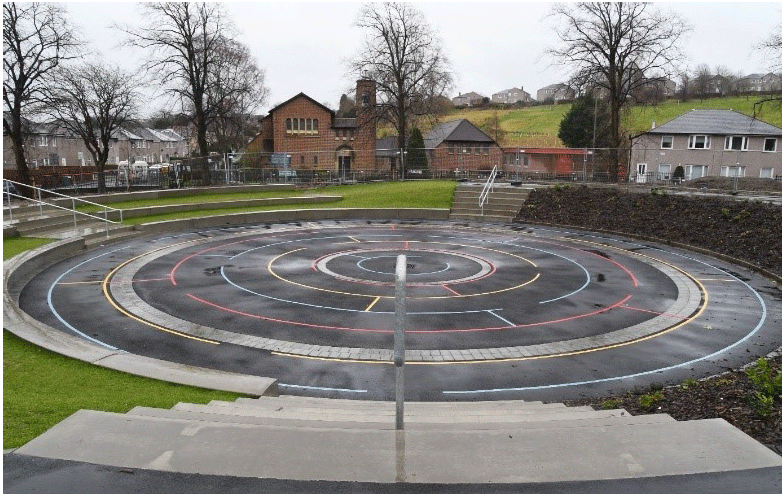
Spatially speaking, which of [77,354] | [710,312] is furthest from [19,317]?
[710,312]

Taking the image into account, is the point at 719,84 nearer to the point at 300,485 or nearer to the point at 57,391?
the point at 57,391

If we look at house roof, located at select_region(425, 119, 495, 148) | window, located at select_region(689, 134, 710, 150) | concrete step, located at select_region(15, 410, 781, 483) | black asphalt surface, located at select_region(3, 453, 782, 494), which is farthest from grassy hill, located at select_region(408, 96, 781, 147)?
black asphalt surface, located at select_region(3, 453, 782, 494)

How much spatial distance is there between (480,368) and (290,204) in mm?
28658

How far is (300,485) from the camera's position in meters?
5.54

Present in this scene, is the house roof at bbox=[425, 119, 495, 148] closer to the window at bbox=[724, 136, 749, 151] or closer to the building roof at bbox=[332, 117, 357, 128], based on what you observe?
the building roof at bbox=[332, 117, 357, 128]

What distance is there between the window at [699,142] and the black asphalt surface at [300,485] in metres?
62.5

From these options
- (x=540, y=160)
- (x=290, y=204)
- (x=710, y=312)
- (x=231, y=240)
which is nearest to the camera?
(x=710, y=312)

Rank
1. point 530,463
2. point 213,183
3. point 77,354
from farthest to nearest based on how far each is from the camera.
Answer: point 213,183 < point 77,354 < point 530,463

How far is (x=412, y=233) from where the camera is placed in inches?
1177

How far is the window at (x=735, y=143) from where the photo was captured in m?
58.0

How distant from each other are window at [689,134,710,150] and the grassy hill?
24.4 m

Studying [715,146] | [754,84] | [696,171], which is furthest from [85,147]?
[754,84]

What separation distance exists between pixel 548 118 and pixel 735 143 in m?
51.5

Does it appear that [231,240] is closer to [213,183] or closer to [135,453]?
[213,183]
